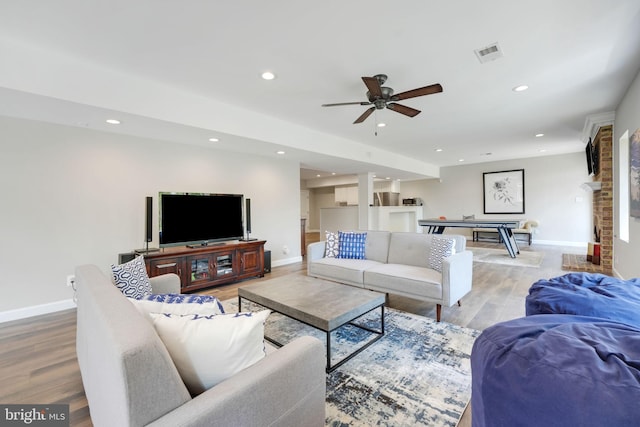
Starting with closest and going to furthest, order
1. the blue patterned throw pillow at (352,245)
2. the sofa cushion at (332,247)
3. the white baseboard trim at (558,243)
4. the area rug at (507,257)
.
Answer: the blue patterned throw pillow at (352,245), the sofa cushion at (332,247), the area rug at (507,257), the white baseboard trim at (558,243)

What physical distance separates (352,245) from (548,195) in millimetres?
7283

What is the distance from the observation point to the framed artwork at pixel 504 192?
8.29m

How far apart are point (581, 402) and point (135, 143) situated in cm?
470

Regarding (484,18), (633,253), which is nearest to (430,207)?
(633,253)

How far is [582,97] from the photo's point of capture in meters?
3.57

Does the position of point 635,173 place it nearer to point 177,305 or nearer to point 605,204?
point 605,204

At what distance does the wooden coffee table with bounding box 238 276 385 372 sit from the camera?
1.98m

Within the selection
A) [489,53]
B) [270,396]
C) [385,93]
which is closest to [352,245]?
[385,93]

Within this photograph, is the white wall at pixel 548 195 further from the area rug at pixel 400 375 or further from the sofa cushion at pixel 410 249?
the area rug at pixel 400 375

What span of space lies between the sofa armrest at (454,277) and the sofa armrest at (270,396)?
74.9 inches

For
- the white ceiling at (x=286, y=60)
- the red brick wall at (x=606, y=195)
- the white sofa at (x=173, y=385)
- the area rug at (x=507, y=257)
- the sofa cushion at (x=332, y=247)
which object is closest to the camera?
the white sofa at (x=173, y=385)

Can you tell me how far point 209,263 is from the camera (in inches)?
160

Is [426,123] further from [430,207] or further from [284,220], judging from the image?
[430,207]

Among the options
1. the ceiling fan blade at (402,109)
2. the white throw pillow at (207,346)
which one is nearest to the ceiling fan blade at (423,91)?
→ the ceiling fan blade at (402,109)
